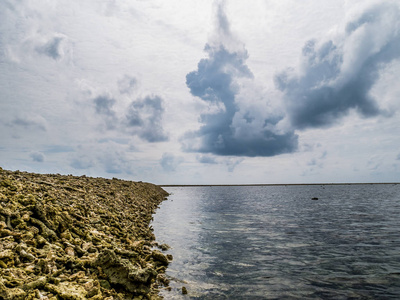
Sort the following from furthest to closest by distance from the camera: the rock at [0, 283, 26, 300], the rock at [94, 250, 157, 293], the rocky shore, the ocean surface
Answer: the ocean surface → the rock at [94, 250, 157, 293] → the rocky shore → the rock at [0, 283, 26, 300]

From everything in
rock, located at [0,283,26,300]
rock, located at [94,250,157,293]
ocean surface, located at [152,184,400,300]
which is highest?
Result: rock, located at [0,283,26,300]

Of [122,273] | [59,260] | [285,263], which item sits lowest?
[285,263]

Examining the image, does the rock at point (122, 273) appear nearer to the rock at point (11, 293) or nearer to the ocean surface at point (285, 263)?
the ocean surface at point (285, 263)

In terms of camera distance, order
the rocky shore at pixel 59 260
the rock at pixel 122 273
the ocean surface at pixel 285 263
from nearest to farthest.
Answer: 1. the rocky shore at pixel 59 260
2. the rock at pixel 122 273
3. the ocean surface at pixel 285 263

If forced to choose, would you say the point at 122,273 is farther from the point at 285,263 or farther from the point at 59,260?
the point at 285,263

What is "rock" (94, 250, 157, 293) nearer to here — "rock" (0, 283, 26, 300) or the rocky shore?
the rocky shore

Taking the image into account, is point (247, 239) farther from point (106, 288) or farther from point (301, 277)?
point (106, 288)

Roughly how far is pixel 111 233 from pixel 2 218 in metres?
6.47

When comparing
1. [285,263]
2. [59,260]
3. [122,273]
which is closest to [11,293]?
[59,260]

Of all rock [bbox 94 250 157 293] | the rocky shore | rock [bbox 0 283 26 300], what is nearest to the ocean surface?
rock [bbox 94 250 157 293]

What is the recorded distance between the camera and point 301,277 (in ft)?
39.3

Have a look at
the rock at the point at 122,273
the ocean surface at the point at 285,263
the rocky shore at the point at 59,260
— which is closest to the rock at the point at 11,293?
the rocky shore at the point at 59,260

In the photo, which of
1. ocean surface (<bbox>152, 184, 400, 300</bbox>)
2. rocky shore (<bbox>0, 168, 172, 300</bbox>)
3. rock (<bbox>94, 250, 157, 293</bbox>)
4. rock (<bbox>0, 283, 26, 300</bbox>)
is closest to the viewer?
rock (<bbox>0, 283, 26, 300</bbox>)

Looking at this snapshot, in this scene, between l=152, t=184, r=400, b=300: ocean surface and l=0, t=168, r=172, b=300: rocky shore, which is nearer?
l=0, t=168, r=172, b=300: rocky shore
